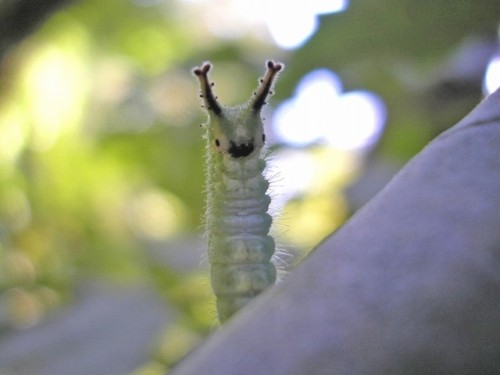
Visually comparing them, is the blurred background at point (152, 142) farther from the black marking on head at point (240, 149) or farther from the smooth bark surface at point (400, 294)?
the smooth bark surface at point (400, 294)

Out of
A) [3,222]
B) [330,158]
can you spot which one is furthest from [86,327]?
[330,158]

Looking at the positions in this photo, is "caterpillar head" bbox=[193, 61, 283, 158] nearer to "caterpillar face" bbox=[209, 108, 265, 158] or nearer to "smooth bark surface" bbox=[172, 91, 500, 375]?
"caterpillar face" bbox=[209, 108, 265, 158]

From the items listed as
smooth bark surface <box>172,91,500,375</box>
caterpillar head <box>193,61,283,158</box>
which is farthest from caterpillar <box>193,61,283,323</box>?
smooth bark surface <box>172,91,500,375</box>

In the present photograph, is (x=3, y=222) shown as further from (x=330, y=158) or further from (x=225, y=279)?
(x=225, y=279)

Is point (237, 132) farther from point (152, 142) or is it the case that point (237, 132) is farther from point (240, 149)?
point (152, 142)

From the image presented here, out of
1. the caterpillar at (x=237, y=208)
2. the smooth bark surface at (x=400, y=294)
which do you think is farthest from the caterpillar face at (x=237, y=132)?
the smooth bark surface at (x=400, y=294)
